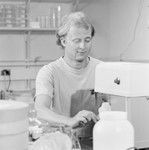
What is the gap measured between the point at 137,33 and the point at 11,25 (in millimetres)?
1452

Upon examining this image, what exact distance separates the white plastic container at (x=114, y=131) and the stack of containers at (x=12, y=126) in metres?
0.24

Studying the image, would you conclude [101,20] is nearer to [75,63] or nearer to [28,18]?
[28,18]

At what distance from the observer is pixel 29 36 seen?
4184 mm

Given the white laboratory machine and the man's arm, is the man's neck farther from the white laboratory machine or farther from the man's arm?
the white laboratory machine

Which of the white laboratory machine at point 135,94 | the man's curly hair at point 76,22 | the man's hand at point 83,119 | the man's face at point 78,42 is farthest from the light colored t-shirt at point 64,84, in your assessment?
the white laboratory machine at point 135,94

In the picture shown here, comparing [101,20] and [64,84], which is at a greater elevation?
[101,20]

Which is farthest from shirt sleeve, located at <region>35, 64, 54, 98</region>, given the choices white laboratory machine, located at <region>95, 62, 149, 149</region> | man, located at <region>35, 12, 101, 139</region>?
white laboratory machine, located at <region>95, 62, 149, 149</region>

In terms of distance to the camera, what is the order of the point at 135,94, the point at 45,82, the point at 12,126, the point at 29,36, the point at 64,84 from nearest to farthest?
the point at 12,126
the point at 135,94
the point at 45,82
the point at 64,84
the point at 29,36

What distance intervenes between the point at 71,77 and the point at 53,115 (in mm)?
399

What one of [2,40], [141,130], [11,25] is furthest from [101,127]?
[2,40]

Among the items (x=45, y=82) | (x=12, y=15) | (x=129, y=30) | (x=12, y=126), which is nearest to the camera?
(x=12, y=126)

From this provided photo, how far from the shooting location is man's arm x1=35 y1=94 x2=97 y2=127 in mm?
1383

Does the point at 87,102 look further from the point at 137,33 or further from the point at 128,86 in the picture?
the point at 137,33

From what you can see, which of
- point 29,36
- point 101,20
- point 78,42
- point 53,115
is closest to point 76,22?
point 78,42
